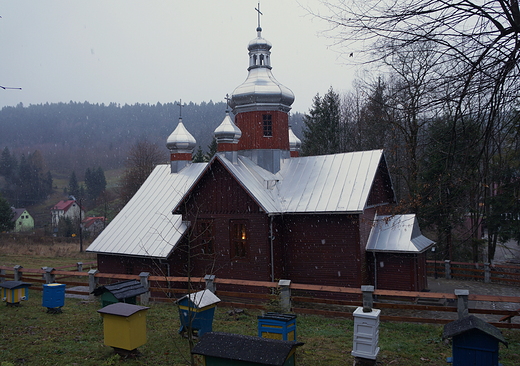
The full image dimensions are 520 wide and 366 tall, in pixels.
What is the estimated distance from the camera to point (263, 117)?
20.9m

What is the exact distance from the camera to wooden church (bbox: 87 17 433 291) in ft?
54.3

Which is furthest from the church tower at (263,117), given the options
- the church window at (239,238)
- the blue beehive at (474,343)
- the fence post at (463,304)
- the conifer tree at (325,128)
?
the conifer tree at (325,128)

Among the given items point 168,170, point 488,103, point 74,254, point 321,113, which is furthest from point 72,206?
point 488,103

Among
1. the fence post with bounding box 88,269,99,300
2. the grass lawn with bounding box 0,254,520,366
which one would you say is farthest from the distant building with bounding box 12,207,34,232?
the grass lawn with bounding box 0,254,520,366

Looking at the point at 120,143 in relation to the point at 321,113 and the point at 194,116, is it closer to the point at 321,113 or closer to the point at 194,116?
the point at 194,116

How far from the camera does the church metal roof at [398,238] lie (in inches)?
651

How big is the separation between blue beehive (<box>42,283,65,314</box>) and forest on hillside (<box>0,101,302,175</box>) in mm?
97646

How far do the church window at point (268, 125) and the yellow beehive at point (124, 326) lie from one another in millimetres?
12850

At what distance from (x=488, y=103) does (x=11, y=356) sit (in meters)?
10.1

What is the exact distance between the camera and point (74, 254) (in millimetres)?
34750

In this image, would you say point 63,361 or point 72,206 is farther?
point 72,206

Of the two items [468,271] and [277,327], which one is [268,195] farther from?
[468,271]

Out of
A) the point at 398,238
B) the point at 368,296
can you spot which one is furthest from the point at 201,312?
the point at 398,238

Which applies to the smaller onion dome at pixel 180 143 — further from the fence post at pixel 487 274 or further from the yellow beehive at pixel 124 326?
the fence post at pixel 487 274
